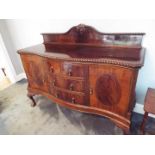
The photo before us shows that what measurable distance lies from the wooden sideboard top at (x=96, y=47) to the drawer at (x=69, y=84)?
249 millimetres

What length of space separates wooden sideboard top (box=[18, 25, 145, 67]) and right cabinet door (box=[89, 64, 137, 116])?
8 cm

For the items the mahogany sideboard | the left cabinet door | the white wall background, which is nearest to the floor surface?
the mahogany sideboard

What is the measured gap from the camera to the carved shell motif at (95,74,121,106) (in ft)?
4.05

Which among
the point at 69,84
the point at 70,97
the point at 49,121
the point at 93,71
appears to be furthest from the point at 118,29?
the point at 49,121

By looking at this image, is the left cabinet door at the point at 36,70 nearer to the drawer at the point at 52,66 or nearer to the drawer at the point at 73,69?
the drawer at the point at 52,66

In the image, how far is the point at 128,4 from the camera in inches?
51.9

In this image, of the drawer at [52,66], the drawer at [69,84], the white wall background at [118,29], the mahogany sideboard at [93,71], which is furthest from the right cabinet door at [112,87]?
the white wall background at [118,29]

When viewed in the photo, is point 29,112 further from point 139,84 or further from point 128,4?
point 128,4

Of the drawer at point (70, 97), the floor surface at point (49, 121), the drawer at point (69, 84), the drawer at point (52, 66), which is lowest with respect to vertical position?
the floor surface at point (49, 121)

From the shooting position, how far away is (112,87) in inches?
50.0

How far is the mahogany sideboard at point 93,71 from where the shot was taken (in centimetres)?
119

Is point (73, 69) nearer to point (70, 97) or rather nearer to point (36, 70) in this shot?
point (70, 97)

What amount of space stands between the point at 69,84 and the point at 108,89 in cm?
41
